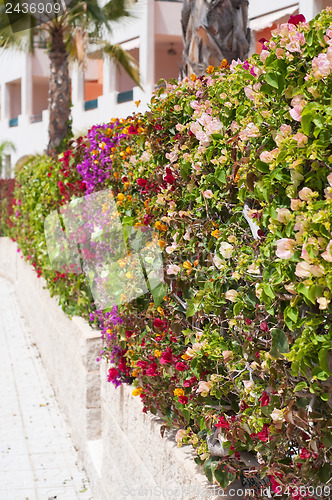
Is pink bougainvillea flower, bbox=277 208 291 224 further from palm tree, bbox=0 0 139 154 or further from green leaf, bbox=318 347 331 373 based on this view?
palm tree, bbox=0 0 139 154

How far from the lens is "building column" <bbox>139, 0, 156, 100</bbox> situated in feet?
68.9

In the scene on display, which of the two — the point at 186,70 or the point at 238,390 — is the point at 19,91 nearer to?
the point at 186,70

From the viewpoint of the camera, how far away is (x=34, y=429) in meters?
6.21

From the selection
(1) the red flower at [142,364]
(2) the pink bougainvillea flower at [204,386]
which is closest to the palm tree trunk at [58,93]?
(1) the red flower at [142,364]

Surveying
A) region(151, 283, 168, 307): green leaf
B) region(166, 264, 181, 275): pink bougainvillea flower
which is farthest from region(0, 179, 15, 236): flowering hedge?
region(166, 264, 181, 275): pink bougainvillea flower

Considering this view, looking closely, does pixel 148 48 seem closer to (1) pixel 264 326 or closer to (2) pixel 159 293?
(2) pixel 159 293

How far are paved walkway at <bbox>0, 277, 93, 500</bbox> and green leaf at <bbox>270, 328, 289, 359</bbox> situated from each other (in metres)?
3.38

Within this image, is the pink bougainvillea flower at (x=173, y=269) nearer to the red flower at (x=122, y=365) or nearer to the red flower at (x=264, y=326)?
the red flower at (x=264, y=326)

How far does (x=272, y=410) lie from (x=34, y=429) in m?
4.60

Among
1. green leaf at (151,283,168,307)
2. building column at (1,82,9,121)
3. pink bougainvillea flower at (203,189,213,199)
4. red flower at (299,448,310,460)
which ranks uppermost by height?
pink bougainvillea flower at (203,189,213,199)

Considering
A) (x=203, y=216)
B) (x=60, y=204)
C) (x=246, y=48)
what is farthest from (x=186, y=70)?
(x=60, y=204)

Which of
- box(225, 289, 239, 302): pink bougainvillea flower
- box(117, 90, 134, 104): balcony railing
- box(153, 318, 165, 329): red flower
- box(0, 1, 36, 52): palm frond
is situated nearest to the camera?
box(225, 289, 239, 302): pink bougainvillea flower

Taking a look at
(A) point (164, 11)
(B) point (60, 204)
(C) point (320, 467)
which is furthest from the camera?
(A) point (164, 11)

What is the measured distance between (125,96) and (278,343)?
21.6m
